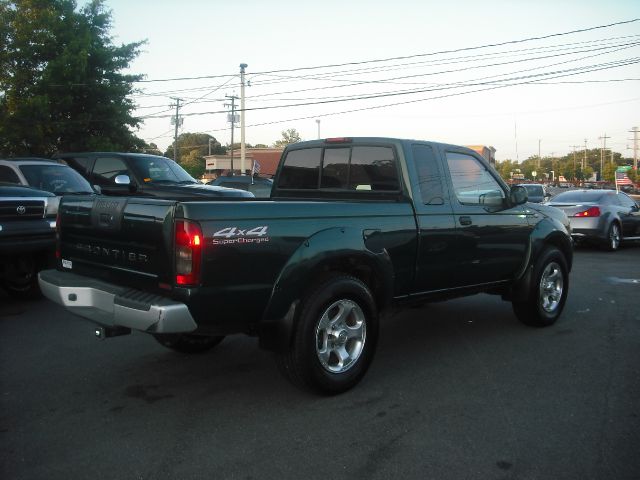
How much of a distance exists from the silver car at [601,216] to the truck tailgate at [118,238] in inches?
474

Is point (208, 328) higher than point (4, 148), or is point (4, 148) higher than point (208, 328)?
point (4, 148)

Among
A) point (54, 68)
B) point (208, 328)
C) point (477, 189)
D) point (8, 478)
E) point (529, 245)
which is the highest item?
point (54, 68)

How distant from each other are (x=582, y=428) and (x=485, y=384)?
2.91ft

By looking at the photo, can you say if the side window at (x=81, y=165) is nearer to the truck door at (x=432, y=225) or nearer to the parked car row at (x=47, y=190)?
the parked car row at (x=47, y=190)

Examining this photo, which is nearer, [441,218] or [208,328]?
[208,328]

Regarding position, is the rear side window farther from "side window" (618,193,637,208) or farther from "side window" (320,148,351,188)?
"side window" (618,193,637,208)

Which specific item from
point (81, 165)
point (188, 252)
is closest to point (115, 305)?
point (188, 252)

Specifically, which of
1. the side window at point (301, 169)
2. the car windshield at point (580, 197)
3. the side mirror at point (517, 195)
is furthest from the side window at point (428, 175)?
the car windshield at point (580, 197)

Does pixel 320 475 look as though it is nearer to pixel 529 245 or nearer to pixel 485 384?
pixel 485 384

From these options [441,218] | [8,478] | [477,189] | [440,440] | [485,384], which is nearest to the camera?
[8,478]

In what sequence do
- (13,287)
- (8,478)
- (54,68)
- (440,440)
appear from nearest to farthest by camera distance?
(8,478) < (440,440) < (13,287) < (54,68)

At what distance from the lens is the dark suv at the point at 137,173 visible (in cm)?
1012

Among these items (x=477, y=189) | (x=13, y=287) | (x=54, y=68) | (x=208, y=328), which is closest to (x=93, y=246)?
(x=208, y=328)

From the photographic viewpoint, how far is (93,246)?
13.3 ft
